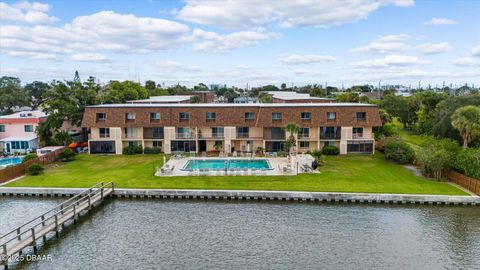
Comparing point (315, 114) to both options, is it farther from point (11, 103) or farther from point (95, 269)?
point (11, 103)

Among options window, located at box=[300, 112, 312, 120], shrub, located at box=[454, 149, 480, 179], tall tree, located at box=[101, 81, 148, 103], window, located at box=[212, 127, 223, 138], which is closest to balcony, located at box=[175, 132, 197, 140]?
window, located at box=[212, 127, 223, 138]

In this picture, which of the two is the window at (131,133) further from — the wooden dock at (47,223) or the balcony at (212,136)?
the wooden dock at (47,223)

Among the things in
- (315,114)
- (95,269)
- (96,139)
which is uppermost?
(315,114)

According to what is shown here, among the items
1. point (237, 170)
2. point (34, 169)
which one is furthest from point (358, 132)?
point (34, 169)

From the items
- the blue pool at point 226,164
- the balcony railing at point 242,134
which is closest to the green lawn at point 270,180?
the blue pool at point 226,164

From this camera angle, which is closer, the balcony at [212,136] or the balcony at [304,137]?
the balcony at [304,137]

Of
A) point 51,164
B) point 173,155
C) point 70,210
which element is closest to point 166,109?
point 173,155
